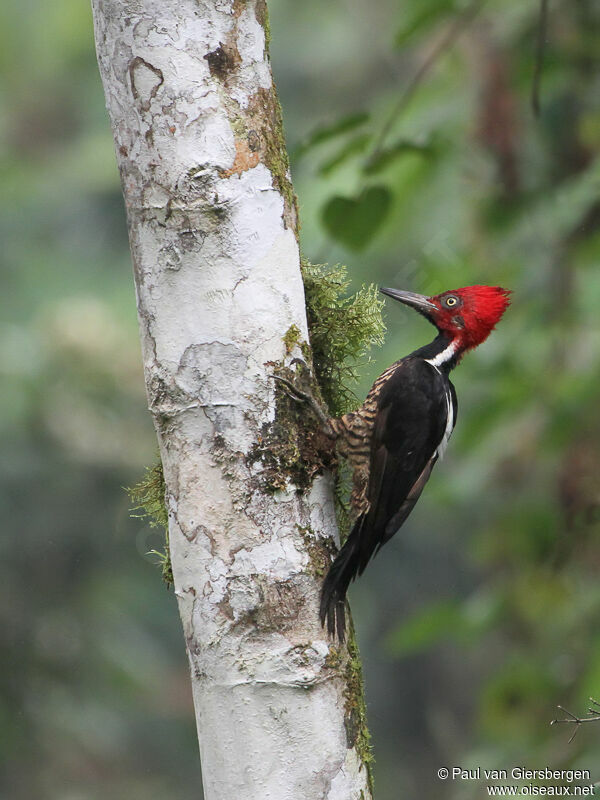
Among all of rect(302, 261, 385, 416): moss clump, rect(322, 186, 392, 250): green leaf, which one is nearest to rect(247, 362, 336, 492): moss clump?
rect(302, 261, 385, 416): moss clump

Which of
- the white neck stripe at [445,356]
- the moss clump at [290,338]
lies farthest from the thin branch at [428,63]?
the white neck stripe at [445,356]

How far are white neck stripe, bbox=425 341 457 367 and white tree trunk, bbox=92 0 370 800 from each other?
1207 millimetres

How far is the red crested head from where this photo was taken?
313 cm

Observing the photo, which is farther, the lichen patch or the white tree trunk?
the lichen patch

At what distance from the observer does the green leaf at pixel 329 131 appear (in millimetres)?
2449

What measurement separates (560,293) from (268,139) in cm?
125

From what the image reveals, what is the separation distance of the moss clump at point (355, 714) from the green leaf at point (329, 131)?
4.02 ft

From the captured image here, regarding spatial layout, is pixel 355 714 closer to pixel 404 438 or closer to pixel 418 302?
pixel 404 438

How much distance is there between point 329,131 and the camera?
96.5 inches

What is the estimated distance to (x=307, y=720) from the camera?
1.84 meters

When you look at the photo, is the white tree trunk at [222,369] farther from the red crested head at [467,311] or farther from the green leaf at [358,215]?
the red crested head at [467,311]

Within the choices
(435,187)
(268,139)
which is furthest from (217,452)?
(435,187)

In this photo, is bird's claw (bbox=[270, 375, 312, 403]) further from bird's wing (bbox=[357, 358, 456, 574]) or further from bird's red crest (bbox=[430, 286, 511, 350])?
bird's red crest (bbox=[430, 286, 511, 350])

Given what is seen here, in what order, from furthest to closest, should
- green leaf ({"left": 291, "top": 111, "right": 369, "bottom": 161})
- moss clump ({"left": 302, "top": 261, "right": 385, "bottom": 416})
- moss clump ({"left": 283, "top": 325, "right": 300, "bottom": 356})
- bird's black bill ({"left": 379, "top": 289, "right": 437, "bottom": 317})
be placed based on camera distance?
bird's black bill ({"left": 379, "top": 289, "right": 437, "bottom": 317})
moss clump ({"left": 302, "top": 261, "right": 385, "bottom": 416})
green leaf ({"left": 291, "top": 111, "right": 369, "bottom": 161})
moss clump ({"left": 283, "top": 325, "right": 300, "bottom": 356})
